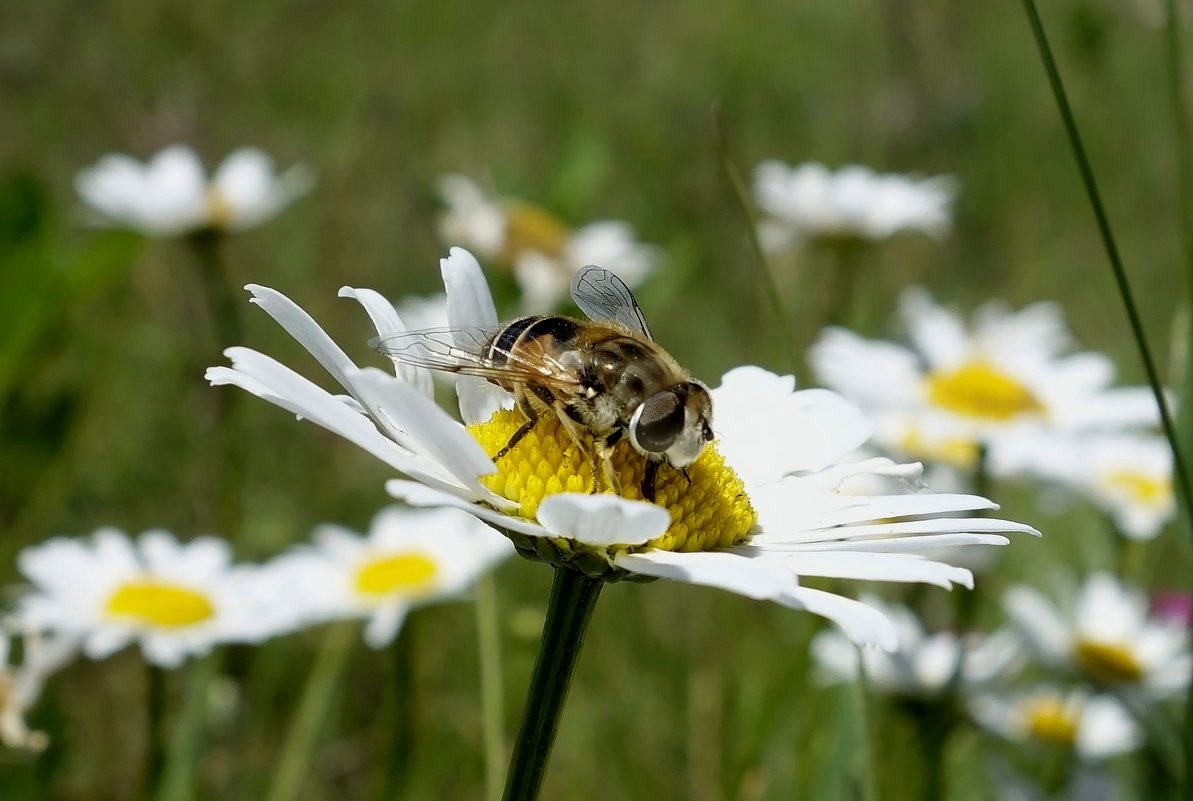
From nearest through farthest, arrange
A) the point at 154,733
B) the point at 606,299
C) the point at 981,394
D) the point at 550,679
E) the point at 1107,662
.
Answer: the point at 550,679 < the point at 606,299 < the point at 154,733 < the point at 1107,662 < the point at 981,394

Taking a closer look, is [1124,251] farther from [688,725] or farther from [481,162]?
[688,725]

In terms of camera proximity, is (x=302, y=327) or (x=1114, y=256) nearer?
(x=302, y=327)

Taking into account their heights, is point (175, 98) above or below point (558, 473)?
above

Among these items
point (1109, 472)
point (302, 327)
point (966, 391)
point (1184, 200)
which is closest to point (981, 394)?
point (966, 391)

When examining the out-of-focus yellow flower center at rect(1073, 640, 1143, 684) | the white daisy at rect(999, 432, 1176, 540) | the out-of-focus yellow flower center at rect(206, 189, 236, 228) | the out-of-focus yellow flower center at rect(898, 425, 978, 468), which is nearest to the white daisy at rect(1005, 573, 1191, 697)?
the out-of-focus yellow flower center at rect(1073, 640, 1143, 684)

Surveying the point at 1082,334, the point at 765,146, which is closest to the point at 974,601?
the point at 1082,334

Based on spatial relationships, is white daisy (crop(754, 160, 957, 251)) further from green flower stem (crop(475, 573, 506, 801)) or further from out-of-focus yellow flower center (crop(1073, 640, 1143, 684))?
green flower stem (crop(475, 573, 506, 801))

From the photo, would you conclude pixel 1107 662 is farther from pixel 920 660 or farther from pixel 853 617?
pixel 853 617
